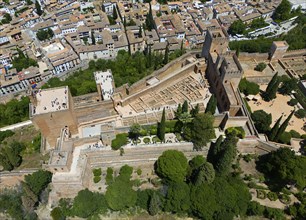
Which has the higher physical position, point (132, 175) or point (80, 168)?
point (80, 168)

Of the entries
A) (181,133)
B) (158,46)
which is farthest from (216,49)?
(158,46)

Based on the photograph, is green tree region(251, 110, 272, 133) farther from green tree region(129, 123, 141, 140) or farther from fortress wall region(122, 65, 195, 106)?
green tree region(129, 123, 141, 140)

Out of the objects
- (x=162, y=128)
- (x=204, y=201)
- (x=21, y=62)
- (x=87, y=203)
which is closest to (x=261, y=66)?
(x=162, y=128)

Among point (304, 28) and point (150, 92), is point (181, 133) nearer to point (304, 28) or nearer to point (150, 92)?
point (150, 92)

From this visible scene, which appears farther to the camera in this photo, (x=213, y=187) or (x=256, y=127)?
(x=256, y=127)

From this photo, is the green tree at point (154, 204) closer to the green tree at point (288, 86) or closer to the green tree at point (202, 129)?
the green tree at point (202, 129)

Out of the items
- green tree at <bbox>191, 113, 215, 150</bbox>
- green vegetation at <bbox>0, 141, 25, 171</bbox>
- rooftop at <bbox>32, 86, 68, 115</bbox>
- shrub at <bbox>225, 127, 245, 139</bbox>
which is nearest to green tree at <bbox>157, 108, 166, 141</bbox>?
green tree at <bbox>191, 113, 215, 150</bbox>

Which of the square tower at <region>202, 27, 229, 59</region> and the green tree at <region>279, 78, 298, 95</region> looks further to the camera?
the square tower at <region>202, 27, 229, 59</region>
